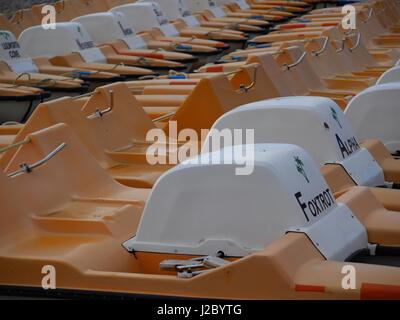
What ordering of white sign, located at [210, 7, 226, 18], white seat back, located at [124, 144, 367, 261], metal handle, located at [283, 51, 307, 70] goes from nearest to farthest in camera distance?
white seat back, located at [124, 144, 367, 261] < metal handle, located at [283, 51, 307, 70] < white sign, located at [210, 7, 226, 18]

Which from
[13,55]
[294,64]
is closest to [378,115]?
[294,64]

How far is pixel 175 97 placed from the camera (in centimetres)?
830

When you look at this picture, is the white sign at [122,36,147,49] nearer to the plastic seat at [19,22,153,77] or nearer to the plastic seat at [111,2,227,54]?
the plastic seat at [111,2,227,54]

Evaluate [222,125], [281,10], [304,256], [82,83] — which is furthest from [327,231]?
[281,10]

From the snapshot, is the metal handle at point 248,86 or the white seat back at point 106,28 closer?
the metal handle at point 248,86

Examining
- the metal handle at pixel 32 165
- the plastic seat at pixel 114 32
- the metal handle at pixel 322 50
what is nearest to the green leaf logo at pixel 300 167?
the metal handle at pixel 32 165

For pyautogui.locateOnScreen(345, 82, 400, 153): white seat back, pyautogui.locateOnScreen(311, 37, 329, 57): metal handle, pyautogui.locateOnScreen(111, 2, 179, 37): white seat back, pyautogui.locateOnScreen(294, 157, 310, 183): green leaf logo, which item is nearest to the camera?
pyautogui.locateOnScreen(294, 157, 310, 183): green leaf logo

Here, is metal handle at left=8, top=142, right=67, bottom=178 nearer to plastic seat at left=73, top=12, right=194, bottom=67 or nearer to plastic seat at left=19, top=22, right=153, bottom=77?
plastic seat at left=19, top=22, right=153, bottom=77

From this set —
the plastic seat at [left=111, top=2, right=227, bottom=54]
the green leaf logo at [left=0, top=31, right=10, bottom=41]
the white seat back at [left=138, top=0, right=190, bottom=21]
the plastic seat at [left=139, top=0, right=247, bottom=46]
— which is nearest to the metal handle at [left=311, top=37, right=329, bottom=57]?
the green leaf logo at [left=0, top=31, right=10, bottom=41]

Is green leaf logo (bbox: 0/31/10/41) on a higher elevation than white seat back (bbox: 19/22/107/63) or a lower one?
lower

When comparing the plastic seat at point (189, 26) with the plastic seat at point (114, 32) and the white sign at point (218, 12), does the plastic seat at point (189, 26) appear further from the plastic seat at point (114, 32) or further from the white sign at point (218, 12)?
the plastic seat at point (114, 32)

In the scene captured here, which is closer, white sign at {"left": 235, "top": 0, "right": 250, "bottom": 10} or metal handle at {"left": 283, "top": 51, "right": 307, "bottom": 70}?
metal handle at {"left": 283, "top": 51, "right": 307, "bottom": 70}

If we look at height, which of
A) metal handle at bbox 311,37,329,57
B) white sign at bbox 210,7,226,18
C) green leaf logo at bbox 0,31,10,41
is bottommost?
metal handle at bbox 311,37,329,57

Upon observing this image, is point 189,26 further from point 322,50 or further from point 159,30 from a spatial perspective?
point 322,50
